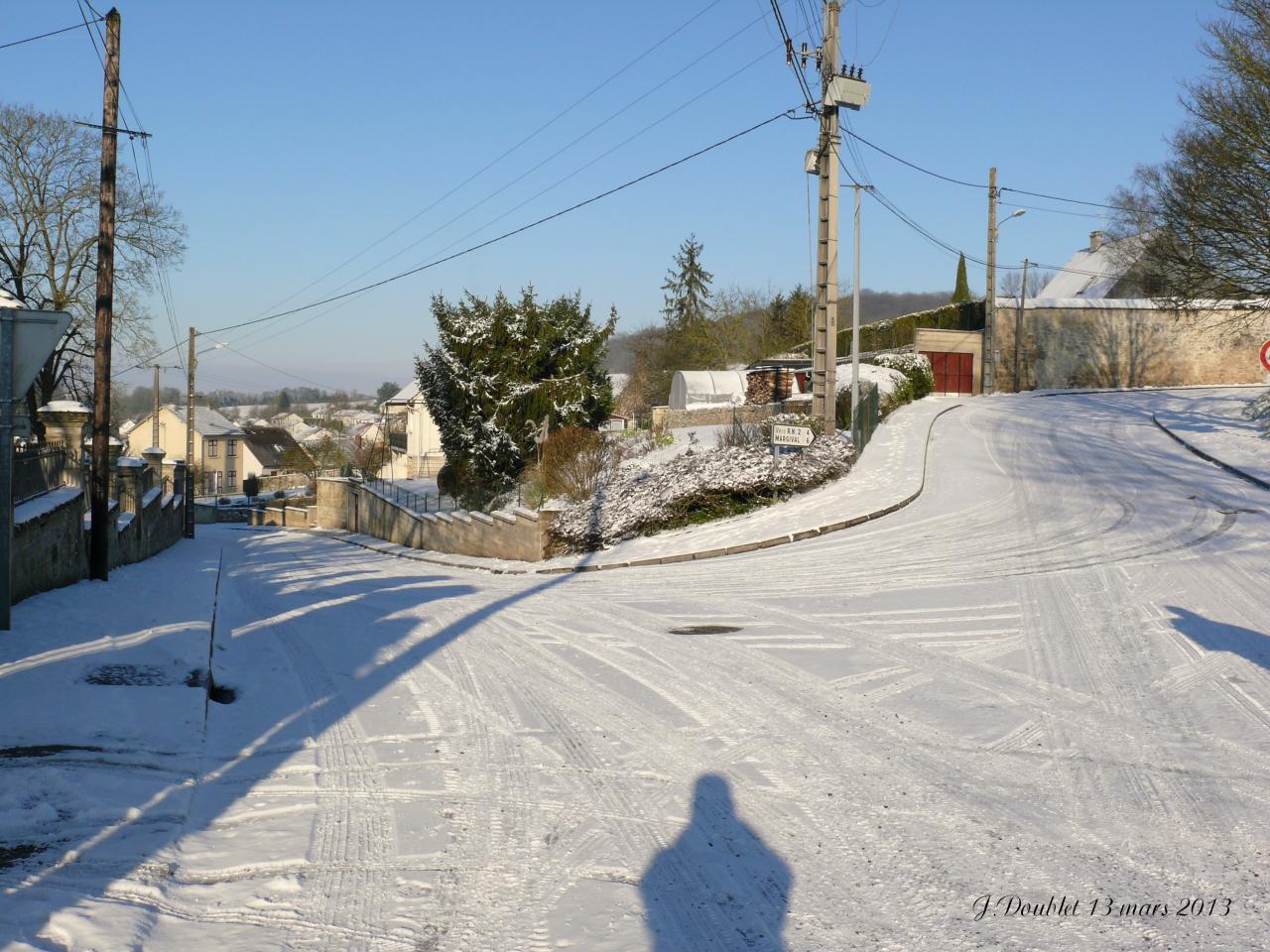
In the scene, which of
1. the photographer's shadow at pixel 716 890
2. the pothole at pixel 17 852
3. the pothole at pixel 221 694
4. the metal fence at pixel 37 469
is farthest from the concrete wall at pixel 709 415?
the pothole at pixel 17 852

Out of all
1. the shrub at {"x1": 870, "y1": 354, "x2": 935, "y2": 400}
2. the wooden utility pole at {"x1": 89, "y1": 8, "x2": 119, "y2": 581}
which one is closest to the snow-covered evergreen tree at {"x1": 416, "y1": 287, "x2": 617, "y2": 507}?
the shrub at {"x1": 870, "y1": 354, "x2": 935, "y2": 400}

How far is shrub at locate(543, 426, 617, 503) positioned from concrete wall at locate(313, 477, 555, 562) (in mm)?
1282

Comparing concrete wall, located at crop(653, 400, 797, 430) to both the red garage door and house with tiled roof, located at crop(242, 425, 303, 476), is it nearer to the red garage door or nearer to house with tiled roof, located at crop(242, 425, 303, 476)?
the red garage door

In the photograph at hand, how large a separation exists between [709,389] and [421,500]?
15923 mm

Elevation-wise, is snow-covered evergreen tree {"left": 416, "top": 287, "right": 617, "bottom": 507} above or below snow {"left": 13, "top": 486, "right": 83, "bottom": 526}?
above

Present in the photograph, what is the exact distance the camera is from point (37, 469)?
13.8m

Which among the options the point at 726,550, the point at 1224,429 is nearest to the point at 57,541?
the point at 726,550

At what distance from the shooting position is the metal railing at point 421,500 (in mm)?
32938

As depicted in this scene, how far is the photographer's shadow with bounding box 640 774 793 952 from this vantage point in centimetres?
415

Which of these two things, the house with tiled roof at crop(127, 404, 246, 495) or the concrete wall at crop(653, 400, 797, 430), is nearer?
the concrete wall at crop(653, 400, 797, 430)

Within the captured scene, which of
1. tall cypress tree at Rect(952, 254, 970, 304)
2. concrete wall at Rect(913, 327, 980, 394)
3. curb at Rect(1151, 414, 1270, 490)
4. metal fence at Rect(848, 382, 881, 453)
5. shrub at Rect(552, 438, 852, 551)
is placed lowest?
shrub at Rect(552, 438, 852, 551)

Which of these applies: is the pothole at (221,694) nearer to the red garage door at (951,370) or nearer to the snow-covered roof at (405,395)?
the red garage door at (951,370)

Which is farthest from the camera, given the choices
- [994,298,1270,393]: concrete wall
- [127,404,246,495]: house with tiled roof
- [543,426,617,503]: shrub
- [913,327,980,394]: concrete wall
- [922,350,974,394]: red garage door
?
[127,404,246,495]: house with tiled roof

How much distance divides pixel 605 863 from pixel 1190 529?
13.1 meters
